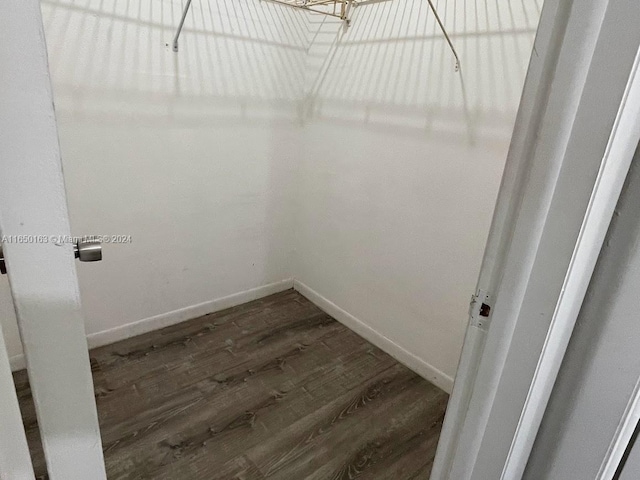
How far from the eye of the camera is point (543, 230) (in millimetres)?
640

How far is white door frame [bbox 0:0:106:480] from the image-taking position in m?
0.38

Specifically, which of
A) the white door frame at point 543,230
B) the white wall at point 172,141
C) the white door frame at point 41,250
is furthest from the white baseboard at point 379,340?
the white door frame at point 41,250

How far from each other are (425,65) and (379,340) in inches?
58.1

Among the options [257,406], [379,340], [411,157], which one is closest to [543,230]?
[411,157]

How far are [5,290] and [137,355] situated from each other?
67cm

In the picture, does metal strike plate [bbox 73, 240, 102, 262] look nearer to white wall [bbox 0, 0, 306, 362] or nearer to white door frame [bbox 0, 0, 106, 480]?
white door frame [bbox 0, 0, 106, 480]

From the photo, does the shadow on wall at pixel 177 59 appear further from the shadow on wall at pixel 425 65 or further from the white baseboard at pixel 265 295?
the white baseboard at pixel 265 295

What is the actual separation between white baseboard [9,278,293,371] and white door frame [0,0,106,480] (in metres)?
1.49

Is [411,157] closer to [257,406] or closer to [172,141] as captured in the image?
[172,141]

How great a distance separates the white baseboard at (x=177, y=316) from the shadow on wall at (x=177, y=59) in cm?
110

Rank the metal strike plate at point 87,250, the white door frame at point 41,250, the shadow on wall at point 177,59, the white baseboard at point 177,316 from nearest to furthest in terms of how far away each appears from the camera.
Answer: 1. the white door frame at point 41,250
2. the metal strike plate at point 87,250
3. the shadow on wall at point 177,59
4. the white baseboard at point 177,316

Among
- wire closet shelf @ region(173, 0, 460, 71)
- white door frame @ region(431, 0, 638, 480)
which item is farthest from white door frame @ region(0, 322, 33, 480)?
wire closet shelf @ region(173, 0, 460, 71)

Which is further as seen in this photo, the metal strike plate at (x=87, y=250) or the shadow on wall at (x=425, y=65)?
the shadow on wall at (x=425, y=65)

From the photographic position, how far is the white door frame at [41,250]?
0.38m
